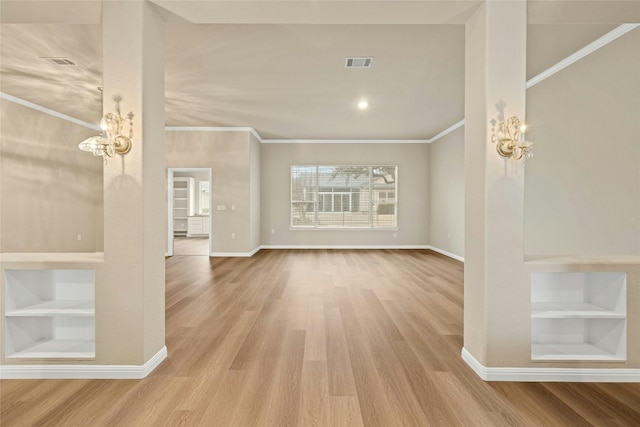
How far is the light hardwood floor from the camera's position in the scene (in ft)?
5.98

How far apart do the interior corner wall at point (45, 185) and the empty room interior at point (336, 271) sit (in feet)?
0.15

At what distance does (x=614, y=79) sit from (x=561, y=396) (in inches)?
126

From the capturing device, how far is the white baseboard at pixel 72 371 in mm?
2240

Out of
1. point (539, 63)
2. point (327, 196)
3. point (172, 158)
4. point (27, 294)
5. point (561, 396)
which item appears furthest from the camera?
point (327, 196)

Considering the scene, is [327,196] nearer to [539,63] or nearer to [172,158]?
[172,158]

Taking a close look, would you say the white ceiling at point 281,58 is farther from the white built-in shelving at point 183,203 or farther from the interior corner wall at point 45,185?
the white built-in shelving at point 183,203

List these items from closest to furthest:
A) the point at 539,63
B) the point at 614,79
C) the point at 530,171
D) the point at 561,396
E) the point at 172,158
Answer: the point at 561,396, the point at 614,79, the point at 539,63, the point at 530,171, the point at 172,158

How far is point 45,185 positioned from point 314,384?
6451 mm

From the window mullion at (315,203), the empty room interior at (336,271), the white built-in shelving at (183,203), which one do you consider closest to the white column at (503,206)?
the empty room interior at (336,271)

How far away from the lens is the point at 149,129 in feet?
7.73

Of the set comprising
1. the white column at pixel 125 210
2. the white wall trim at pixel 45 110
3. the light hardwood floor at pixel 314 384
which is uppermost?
the white wall trim at pixel 45 110

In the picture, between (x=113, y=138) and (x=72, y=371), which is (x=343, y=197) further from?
(x=72, y=371)

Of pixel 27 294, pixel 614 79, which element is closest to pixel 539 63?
pixel 614 79

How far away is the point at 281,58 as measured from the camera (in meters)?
3.83
